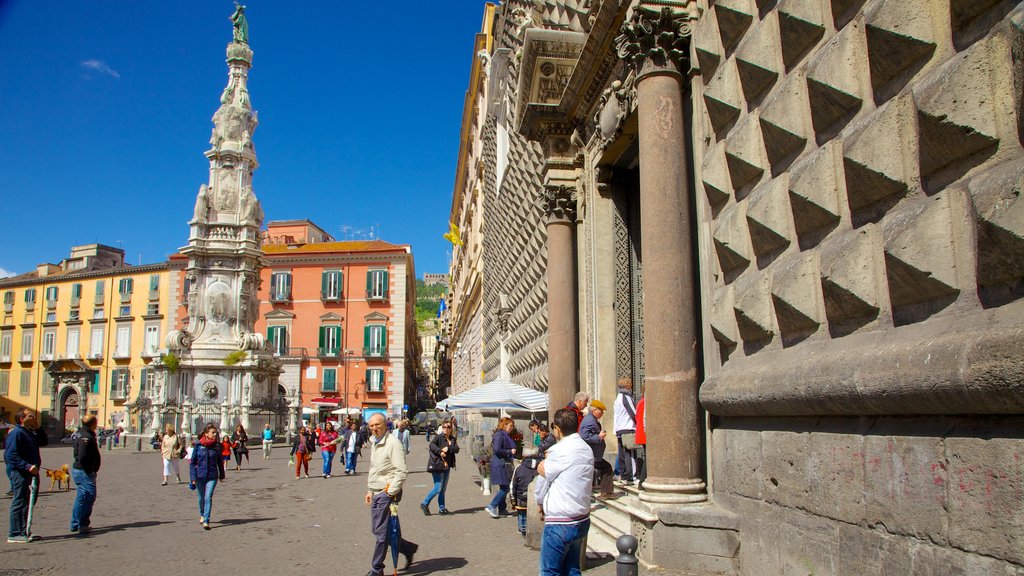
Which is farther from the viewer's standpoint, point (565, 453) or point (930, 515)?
point (565, 453)

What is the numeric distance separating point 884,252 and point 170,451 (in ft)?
58.1

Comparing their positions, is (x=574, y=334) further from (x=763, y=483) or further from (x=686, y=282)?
(x=763, y=483)

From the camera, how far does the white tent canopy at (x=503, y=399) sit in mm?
14305

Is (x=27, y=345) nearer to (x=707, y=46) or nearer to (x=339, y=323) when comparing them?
(x=339, y=323)

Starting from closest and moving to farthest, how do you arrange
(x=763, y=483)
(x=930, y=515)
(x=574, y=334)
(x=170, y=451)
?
(x=930, y=515) < (x=763, y=483) < (x=574, y=334) < (x=170, y=451)

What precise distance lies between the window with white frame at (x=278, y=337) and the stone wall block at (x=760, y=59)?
58235 millimetres

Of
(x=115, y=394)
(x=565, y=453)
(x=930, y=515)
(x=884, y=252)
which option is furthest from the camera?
(x=115, y=394)

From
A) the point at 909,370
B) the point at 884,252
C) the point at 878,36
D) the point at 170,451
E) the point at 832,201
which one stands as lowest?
the point at 170,451

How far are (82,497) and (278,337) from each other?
172ft

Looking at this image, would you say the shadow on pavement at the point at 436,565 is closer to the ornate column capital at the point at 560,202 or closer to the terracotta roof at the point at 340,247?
the ornate column capital at the point at 560,202

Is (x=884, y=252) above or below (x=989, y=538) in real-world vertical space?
above

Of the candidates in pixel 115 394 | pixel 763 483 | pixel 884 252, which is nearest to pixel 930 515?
pixel 884 252

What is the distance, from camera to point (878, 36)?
186 inches

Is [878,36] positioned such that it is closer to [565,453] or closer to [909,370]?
[909,370]
